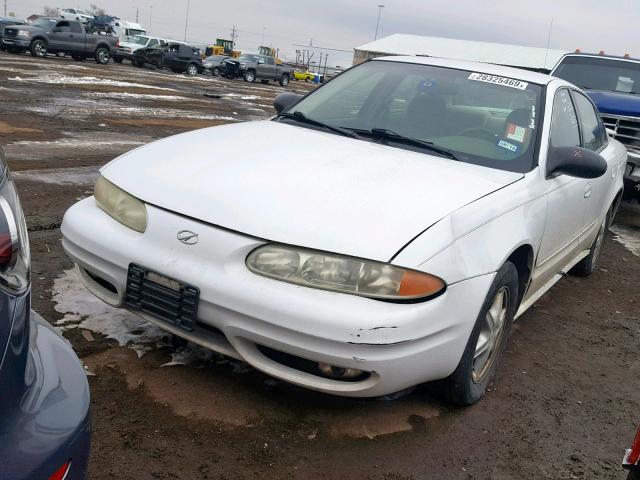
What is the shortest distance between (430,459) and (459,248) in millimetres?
873

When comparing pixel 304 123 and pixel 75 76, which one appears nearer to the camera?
pixel 304 123

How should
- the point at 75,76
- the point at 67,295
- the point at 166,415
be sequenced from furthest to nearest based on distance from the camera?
the point at 75,76
the point at 67,295
the point at 166,415

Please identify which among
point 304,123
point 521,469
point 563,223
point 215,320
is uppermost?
point 304,123

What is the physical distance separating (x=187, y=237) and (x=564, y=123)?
2.67 meters

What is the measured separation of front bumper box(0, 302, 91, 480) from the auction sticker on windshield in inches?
124

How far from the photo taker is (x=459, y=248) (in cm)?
260

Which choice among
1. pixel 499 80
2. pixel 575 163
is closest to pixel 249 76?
pixel 499 80

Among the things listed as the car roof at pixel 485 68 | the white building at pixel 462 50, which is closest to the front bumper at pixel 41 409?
the car roof at pixel 485 68

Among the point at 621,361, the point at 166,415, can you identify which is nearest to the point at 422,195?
the point at 166,415

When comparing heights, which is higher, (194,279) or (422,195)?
(422,195)

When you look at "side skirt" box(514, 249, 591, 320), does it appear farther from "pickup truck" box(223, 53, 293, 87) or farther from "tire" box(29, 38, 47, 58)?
"pickup truck" box(223, 53, 293, 87)

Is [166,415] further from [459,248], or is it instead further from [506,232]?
[506,232]

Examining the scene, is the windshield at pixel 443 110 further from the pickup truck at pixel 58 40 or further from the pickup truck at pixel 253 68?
the pickup truck at pixel 253 68

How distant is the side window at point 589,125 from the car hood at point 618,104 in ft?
11.0
